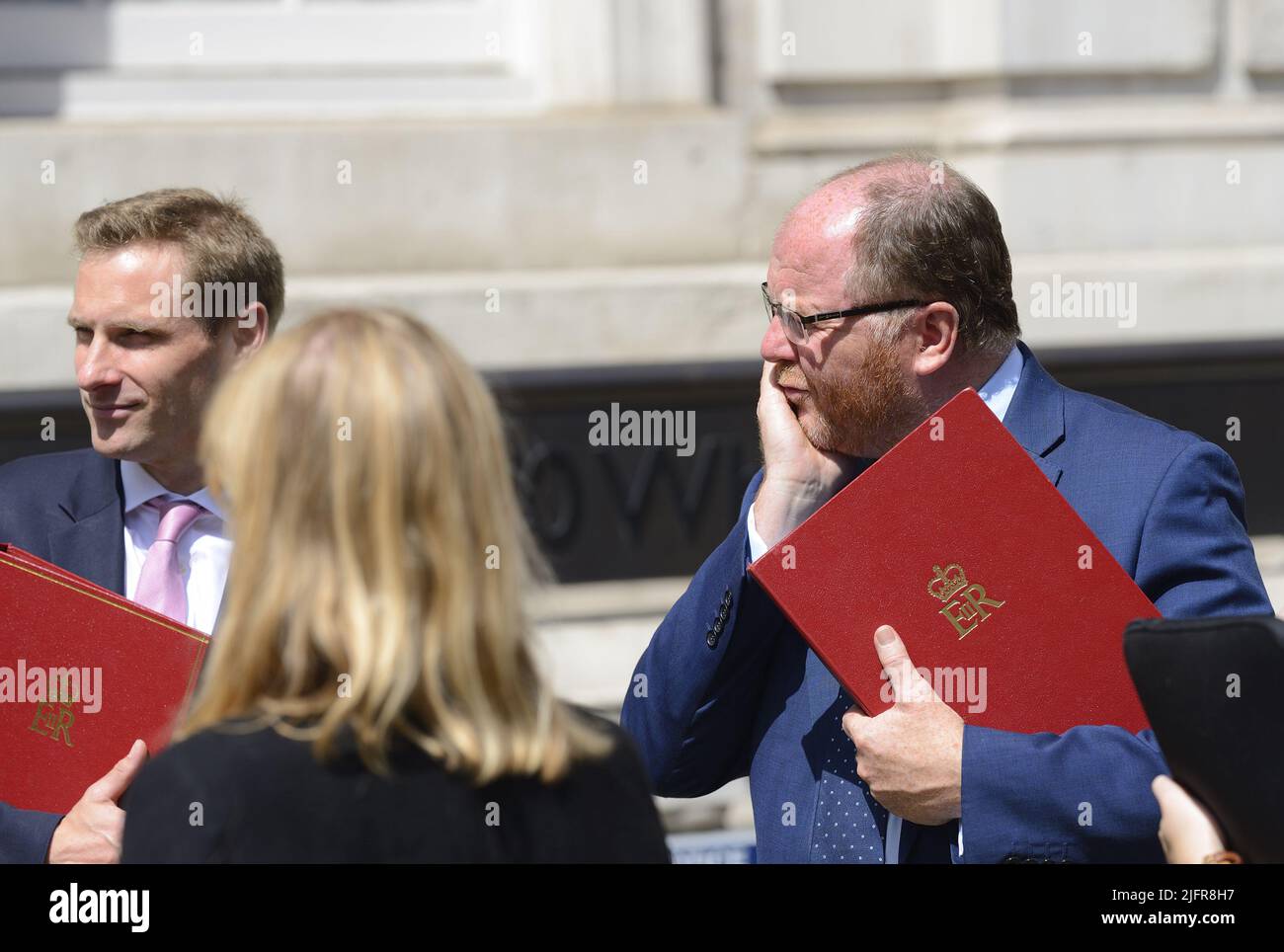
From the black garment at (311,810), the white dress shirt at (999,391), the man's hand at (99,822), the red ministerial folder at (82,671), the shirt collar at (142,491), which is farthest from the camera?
the shirt collar at (142,491)

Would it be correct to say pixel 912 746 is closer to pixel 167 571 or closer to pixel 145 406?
pixel 167 571

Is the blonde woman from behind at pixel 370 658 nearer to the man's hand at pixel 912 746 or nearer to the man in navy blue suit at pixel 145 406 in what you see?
the man's hand at pixel 912 746

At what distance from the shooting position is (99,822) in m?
2.33

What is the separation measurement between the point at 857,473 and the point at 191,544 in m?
1.23

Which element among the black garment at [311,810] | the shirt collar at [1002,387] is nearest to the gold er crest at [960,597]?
the shirt collar at [1002,387]

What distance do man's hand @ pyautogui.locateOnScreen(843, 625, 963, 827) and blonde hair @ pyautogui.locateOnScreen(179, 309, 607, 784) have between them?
71 cm

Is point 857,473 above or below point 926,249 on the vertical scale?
below

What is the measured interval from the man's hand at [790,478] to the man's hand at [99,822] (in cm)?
107

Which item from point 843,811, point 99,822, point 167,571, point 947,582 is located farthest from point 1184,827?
point 167,571

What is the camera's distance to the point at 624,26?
5730 mm

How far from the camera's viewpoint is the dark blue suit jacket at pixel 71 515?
2855 mm
